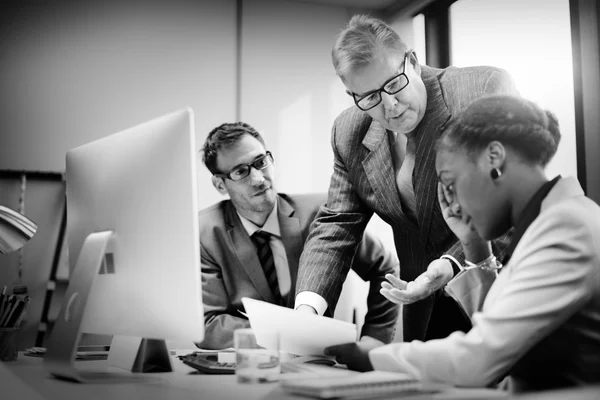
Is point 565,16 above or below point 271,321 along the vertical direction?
above

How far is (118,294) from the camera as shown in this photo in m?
1.21

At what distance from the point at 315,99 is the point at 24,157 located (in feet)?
6.68

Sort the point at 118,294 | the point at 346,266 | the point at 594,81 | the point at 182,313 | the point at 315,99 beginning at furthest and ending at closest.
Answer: the point at 315,99 < the point at 594,81 < the point at 346,266 < the point at 118,294 < the point at 182,313

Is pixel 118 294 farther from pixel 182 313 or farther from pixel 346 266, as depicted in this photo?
pixel 346 266

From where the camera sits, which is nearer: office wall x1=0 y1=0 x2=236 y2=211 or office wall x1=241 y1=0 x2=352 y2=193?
office wall x1=0 y1=0 x2=236 y2=211

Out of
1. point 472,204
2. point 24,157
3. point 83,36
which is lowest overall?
point 472,204

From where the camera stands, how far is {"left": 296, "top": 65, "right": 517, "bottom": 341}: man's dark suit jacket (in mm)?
1867

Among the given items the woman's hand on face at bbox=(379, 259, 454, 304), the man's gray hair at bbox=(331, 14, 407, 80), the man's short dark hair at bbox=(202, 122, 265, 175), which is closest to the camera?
the woman's hand on face at bbox=(379, 259, 454, 304)

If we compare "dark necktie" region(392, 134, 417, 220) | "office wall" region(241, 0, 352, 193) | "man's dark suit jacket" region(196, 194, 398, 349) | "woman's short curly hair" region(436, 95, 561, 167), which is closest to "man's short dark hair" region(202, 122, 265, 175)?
"man's dark suit jacket" region(196, 194, 398, 349)

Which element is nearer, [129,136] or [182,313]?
[182,313]

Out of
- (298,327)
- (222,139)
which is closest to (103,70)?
(222,139)

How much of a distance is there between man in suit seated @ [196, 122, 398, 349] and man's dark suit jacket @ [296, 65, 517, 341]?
0.88ft

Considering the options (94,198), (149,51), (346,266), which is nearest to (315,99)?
(149,51)

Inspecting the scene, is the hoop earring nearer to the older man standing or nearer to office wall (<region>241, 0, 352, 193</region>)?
the older man standing
